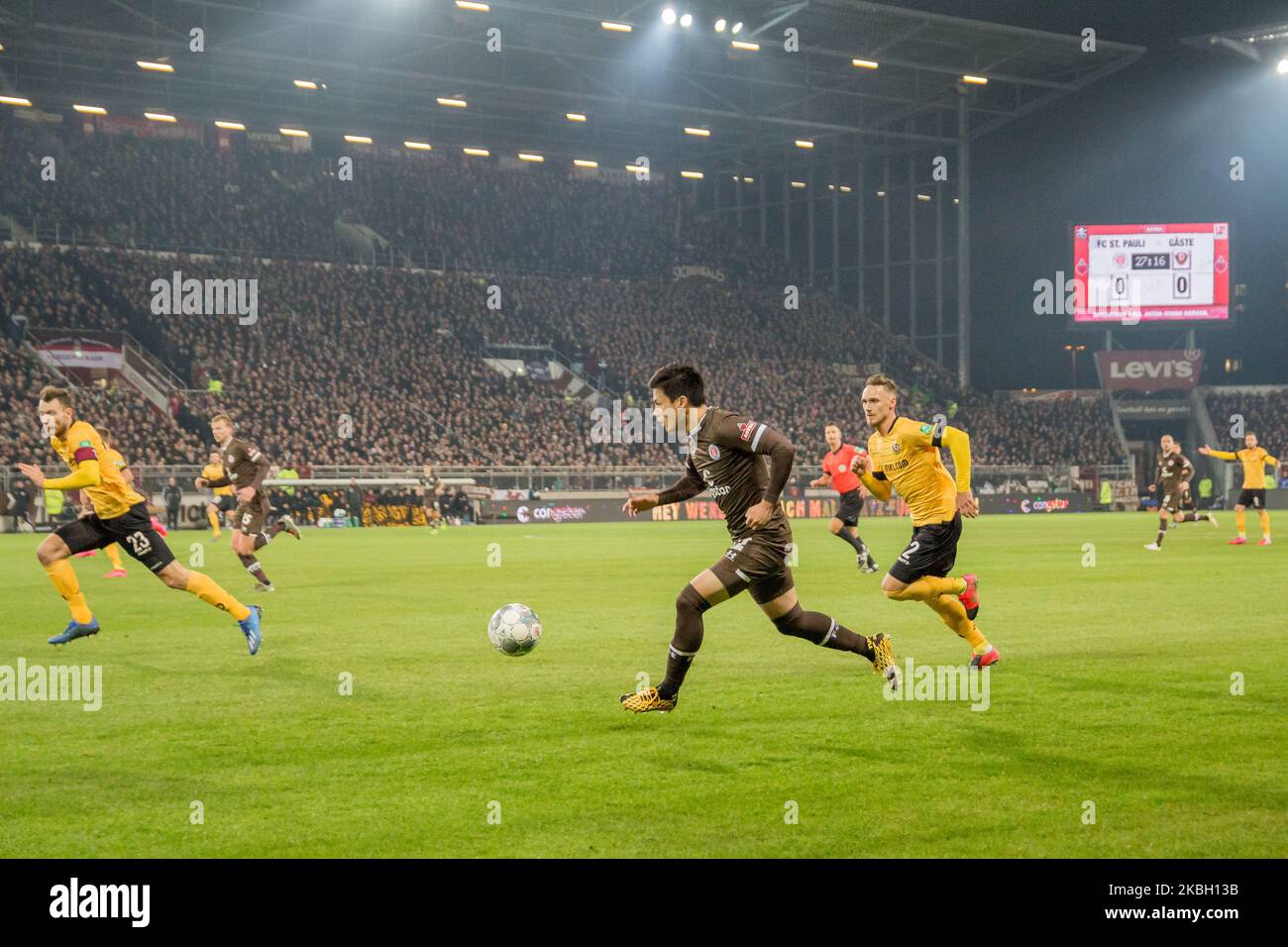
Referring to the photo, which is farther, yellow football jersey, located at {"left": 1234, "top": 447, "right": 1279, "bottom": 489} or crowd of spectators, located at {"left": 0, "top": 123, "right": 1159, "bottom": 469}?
crowd of spectators, located at {"left": 0, "top": 123, "right": 1159, "bottom": 469}

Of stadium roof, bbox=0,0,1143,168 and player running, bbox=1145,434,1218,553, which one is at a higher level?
stadium roof, bbox=0,0,1143,168

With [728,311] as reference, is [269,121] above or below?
above

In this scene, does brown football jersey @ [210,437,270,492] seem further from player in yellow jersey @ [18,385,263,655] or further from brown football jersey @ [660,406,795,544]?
brown football jersey @ [660,406,795,544]

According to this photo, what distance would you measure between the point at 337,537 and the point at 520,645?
87.3 feet

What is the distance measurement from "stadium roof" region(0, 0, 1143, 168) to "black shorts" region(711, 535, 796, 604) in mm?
41232

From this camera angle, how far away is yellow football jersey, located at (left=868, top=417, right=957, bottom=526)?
11.5 metres

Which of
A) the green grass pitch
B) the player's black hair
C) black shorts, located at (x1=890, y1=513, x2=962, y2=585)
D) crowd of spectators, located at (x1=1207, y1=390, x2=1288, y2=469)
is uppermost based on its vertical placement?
crowd of spectators, located at (x1=1207, y1=390, x2=1288, y2=469)

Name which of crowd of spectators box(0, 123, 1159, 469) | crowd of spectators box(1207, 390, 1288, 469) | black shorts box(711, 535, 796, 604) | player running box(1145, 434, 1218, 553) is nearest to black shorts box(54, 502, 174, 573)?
black shorts box(711, 535, 796, 604)

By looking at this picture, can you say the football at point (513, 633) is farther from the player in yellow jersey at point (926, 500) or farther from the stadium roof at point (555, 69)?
the stadium roof at point (555, 69)

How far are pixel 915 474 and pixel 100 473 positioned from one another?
7425 mm

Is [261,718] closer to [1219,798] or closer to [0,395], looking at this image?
[1219,798]

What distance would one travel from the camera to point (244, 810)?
6750 mm

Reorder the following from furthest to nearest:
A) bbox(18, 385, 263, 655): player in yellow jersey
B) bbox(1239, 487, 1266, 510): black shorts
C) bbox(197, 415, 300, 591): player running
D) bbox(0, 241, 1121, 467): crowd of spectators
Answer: bbox(0, 241, 1121, 467): crowd of spectators < bbox(1239, 487, 1266, 510): black shorts < bbox(197, 415, 300, 591): player running < bbox(18, 385, 263, 655): player in yellow jersey
